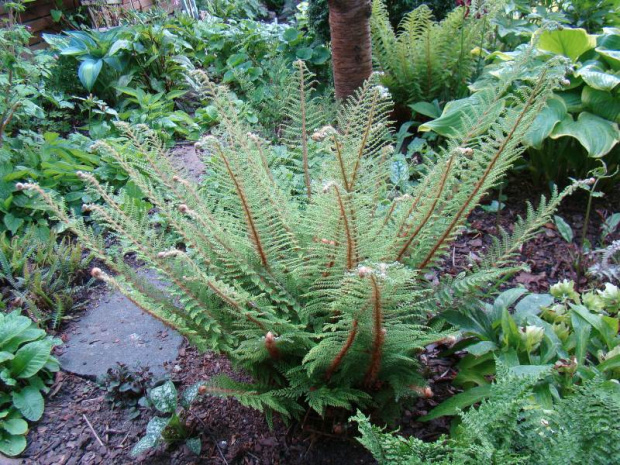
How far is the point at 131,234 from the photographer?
1534 mm

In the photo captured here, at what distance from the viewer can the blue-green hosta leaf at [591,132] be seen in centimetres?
232

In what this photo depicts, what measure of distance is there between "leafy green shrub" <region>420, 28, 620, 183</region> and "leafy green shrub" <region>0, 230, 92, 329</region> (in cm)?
202

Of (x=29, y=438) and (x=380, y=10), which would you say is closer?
(x=29, y=438)

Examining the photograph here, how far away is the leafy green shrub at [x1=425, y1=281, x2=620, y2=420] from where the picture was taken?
Result: 5.09 ft

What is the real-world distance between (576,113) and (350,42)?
1311mm

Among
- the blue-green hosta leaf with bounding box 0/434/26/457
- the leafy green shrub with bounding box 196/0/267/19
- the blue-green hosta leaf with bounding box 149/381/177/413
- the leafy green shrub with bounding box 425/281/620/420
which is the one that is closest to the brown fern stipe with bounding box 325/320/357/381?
the leafy green shrub with bounding box 425/281/620/420

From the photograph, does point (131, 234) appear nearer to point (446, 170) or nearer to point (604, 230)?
point (446, 170)

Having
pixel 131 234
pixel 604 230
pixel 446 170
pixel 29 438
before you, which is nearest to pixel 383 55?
pixel 604 230

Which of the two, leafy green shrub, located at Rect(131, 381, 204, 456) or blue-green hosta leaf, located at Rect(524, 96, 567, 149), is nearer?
leafy green shrub, located at Rect(131, 381, 204, 456)

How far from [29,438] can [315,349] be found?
130 centimetres

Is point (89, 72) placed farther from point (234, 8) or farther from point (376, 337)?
point (376, 337)

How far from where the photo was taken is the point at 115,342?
7.25ft

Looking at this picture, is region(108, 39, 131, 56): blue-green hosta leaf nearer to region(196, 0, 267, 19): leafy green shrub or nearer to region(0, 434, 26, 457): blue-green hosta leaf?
region(196, 0, 267, 19): leafy green shrub

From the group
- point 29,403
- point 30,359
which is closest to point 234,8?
point 30,359
